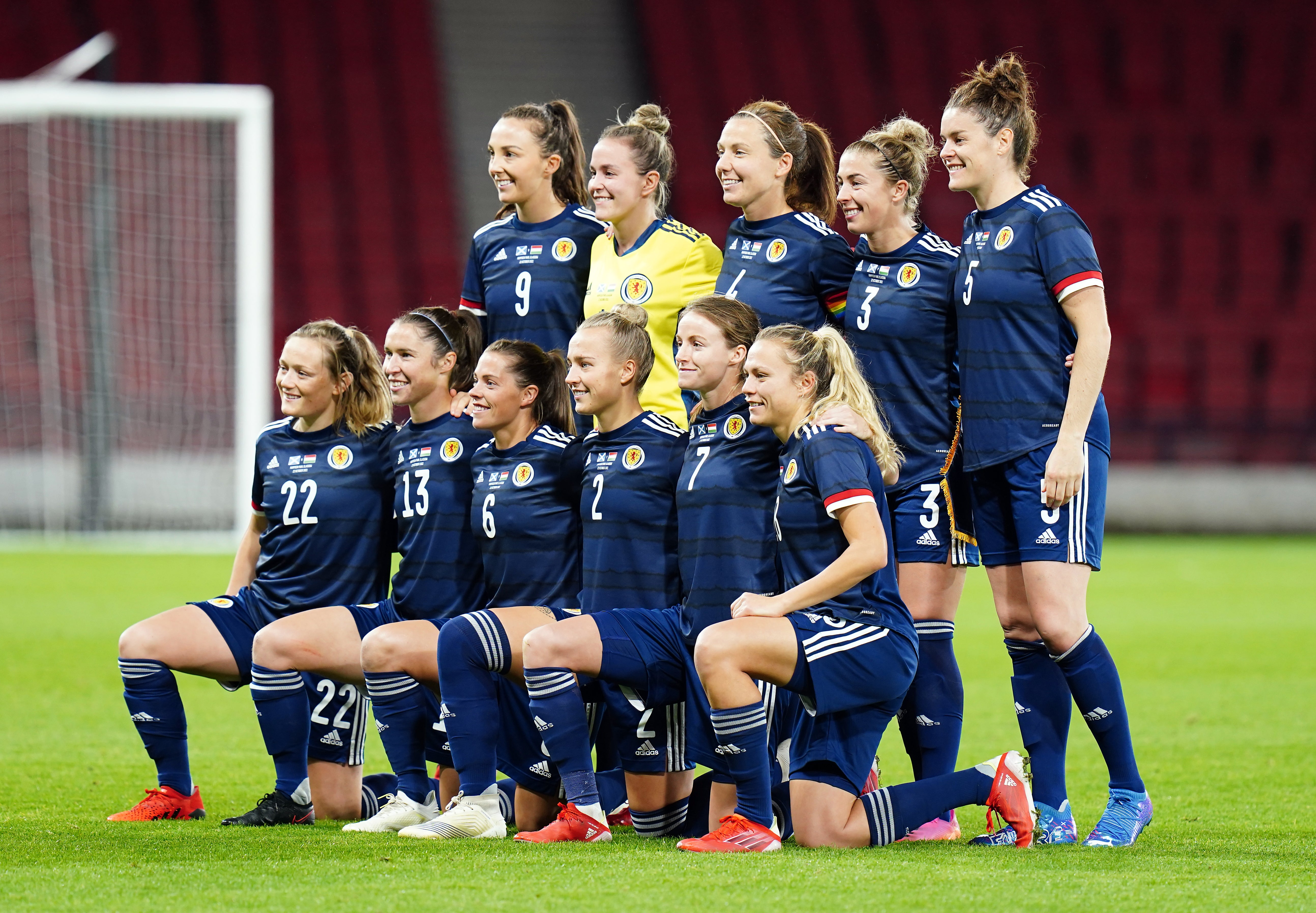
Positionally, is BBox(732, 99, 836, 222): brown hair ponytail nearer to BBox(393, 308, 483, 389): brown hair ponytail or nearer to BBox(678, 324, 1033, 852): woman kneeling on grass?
BBox(678, 324, 1033, 852): woman kneeling on grass

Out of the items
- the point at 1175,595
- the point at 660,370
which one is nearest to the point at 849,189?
the point at 660,370

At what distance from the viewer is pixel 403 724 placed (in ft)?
14.1

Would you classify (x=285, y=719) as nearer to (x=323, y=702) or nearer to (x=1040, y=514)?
(x=323, y=702)

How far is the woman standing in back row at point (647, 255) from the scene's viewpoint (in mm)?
4676

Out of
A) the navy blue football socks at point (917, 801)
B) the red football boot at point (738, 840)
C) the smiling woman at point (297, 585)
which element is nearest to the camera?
the red football boot at point (738, 840)

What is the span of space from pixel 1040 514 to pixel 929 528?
33 centimetres

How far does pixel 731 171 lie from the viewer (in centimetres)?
456

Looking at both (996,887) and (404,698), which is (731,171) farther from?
(996,887)

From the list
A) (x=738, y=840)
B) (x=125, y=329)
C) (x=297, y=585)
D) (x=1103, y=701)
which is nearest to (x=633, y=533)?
(x=738, y=840)

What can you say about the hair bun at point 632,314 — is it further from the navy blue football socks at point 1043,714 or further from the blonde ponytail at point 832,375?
the navy blue football socks at point 1043,714

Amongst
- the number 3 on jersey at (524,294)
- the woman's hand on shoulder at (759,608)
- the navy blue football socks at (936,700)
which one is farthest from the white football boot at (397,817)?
the number 3 on jersey at (524,294)

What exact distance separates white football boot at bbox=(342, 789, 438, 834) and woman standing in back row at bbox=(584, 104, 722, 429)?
130 cm

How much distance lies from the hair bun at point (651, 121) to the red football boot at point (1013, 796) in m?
2.16

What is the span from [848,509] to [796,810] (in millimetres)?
764
